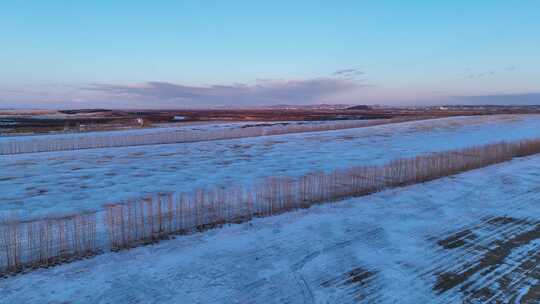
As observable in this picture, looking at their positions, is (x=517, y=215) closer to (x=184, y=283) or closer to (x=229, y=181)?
(x=184, y=283)

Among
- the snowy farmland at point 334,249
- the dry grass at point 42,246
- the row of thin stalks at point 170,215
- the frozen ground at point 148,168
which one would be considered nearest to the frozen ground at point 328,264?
the snowy farmland at point 334,249

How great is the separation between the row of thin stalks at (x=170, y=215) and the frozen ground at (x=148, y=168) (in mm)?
2058

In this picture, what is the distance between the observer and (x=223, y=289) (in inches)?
247

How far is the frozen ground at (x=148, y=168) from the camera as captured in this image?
531 inches

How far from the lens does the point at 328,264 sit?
7.27m

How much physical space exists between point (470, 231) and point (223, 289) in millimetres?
7090

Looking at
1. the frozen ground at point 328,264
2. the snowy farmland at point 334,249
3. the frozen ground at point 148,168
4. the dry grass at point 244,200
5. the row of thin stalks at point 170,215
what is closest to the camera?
the frozen ground at point 328,264

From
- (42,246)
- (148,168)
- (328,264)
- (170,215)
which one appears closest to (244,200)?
(170,215)

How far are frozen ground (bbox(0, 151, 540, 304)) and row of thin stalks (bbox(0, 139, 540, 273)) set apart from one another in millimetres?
611

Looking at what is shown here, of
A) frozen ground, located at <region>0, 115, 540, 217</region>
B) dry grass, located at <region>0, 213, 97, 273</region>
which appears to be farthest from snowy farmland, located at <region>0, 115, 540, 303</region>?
dry grass, located at <region>0, 213, 97, 273</region>

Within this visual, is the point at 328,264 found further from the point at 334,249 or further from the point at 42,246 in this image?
the point at 42,246

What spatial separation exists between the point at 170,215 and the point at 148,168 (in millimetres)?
11044

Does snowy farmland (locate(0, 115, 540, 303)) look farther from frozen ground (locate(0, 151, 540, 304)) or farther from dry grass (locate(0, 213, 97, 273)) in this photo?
dry grass (locate(0, 213, 97, 273))

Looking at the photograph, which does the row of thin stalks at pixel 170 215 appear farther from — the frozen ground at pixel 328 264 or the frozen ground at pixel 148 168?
the frozen ground at pixel 148 168
